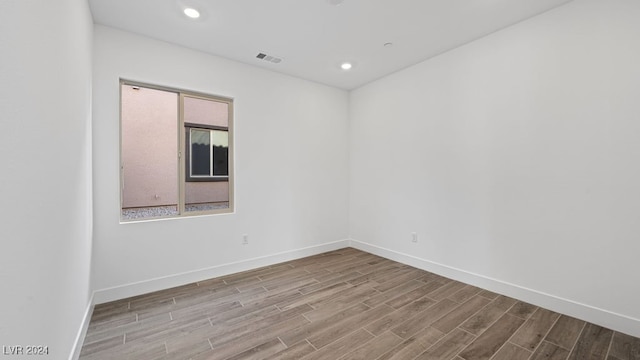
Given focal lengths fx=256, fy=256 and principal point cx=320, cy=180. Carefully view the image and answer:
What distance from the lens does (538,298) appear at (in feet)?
8.10

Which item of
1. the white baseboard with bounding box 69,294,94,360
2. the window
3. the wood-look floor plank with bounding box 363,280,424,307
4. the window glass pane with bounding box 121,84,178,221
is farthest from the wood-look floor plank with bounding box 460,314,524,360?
the window glass pane with bounding box 121,84,178,221

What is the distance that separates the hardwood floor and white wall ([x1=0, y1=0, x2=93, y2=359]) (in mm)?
569

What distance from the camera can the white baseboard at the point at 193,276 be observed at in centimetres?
258

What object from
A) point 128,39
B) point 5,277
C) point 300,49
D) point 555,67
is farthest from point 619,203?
point 128,39

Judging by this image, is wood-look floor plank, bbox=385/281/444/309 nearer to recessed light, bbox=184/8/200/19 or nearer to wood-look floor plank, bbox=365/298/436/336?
wood-look floor plank, bbox=365/298/436/336

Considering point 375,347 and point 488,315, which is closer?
point 375,347

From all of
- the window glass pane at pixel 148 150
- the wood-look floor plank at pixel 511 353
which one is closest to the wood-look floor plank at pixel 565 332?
the wood-look floor plank at pixel 511 353

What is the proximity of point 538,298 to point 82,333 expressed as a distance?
3948mm

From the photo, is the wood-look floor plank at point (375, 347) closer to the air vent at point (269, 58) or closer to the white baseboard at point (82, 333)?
the white baseboard at point (82, 333)

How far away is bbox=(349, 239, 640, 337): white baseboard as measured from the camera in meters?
2.05

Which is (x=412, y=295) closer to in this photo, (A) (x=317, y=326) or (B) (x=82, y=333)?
(A) (x=317, y=326)

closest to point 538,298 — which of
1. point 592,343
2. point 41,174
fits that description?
point 592,343

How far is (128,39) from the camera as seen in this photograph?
2678 mm

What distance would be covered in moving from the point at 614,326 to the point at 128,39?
5169mm
